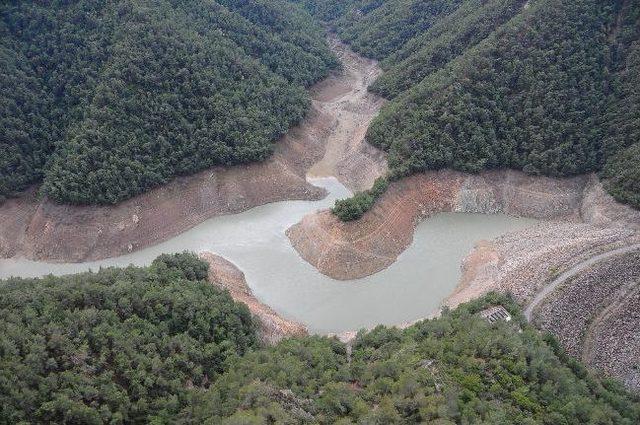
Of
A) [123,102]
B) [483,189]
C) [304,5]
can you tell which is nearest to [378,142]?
[483,189]

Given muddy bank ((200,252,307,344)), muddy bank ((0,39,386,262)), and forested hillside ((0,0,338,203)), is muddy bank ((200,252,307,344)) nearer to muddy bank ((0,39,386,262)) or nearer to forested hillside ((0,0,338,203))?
muddy bank ((0,39,386,262))

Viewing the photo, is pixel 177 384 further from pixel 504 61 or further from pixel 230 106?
pixel 504 61

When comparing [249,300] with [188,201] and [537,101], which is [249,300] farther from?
[537,101]

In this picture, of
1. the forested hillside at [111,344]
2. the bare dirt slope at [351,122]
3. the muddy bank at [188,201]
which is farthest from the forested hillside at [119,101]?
the forested hillside at [111,344]

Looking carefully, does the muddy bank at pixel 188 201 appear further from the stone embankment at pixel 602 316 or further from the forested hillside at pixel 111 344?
the stone embankment at pixel 602 316

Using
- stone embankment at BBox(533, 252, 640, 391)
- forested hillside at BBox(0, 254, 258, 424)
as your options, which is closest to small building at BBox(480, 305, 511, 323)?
stone embankment at BBox(533, 252, 640, 391)
